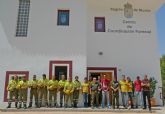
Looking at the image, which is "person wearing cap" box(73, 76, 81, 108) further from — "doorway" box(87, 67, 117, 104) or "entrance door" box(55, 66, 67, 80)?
"doorway" box(87, 67, 117, 104)

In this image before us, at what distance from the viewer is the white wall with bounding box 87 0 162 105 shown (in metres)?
17.8

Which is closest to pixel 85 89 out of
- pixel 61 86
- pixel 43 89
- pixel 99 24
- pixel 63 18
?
pixel 61 86

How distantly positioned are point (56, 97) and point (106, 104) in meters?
2.95

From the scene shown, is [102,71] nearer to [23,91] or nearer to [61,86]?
[61,86]

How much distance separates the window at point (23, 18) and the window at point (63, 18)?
1975mm

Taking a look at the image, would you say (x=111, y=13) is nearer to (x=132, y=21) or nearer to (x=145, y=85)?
(x=132, y=21)

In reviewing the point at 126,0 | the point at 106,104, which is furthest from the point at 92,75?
the point at 126,0

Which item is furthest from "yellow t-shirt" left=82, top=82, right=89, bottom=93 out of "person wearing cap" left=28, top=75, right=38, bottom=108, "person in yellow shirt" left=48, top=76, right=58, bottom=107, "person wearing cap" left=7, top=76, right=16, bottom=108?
"person wearing cap" left=7, top=76, right=16, bottom=108

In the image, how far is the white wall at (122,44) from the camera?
17.8 meters

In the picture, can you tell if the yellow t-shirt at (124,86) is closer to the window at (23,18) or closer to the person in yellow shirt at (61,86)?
the person in yellow shirt at (61,86)

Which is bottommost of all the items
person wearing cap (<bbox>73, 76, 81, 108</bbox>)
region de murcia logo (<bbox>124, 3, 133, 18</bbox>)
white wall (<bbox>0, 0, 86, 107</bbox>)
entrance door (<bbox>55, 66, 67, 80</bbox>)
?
person wearing cap (<bbox>73, 76, 81, 108</bbox>)

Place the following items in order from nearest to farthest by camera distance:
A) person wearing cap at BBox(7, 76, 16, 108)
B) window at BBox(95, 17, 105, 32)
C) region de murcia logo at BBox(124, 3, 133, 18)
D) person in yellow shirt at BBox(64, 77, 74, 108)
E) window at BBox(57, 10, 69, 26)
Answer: person wearing cap at BBox(7, 76, 16, 108), person in yellow shirt at BBox(64, 77, 74, 108), window at BBox(57, 10, 69, 26), window at BBox(95, 17, 105, 32), region de murcia logo at BBox(124, 3, 133, 18)

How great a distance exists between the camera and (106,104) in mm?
15594

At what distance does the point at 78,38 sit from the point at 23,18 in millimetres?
3654
